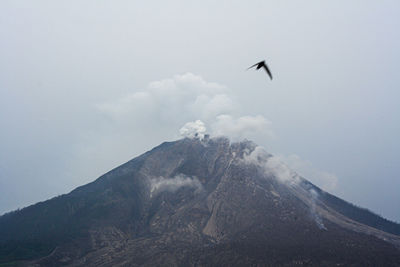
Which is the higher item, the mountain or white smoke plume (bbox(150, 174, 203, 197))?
white smoke plume (bbox(150, 174, 203, 197))

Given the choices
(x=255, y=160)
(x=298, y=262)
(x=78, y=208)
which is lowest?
(x=298, y=262)

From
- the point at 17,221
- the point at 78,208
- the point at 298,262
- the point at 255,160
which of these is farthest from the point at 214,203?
the point at 17,221

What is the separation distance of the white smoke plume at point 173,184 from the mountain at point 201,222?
21.8 inches

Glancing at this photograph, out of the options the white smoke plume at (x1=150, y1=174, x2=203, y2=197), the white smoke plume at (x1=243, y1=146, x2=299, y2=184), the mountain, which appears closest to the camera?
the mountain

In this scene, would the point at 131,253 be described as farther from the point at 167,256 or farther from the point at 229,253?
the point at 229,253

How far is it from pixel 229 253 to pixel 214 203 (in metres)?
46.6

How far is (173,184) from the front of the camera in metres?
178

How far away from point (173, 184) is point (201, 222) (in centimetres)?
3779

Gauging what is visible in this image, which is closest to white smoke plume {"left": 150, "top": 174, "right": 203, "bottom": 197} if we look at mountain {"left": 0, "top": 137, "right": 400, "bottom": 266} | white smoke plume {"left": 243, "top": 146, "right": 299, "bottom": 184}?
mountain {"left": 0, "top": 137, "right": 400, "bottom": 266}

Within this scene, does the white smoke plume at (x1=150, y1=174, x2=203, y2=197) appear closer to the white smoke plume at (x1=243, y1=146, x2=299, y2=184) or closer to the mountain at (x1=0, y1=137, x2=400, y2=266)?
the mountain at (x1=0, y1=137, x2=400, y2=266)

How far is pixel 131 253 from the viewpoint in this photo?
121 metres

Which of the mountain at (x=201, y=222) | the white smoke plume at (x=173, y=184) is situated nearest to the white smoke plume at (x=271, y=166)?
the mountain at (x=201, y=222)

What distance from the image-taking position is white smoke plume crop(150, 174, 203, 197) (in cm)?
17500

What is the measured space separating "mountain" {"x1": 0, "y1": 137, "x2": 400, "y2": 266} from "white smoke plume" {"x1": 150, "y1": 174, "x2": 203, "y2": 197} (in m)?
0.55
